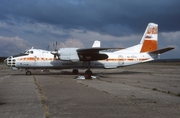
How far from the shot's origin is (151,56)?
84.0 feet

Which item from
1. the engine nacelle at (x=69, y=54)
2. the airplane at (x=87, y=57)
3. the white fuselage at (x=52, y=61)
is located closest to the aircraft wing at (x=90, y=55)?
the airplane at (x=87, y=57)

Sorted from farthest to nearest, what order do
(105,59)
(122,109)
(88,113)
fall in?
(105,59), (122,109), (88,113)

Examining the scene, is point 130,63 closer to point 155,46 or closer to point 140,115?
point 155,46

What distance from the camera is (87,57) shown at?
71.7 ft

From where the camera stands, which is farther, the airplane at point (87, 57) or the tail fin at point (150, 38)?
the tail fin at point (150, 38)

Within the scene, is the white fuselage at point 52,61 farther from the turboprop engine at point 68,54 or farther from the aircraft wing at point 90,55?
the aircraft wing at point 90,55

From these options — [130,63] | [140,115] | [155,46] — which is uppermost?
[155,46]

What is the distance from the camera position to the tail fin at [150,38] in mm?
26125

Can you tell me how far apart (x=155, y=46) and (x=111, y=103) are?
20.6 m

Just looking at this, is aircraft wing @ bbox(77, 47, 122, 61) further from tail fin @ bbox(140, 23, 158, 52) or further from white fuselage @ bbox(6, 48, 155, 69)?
tail fin @ bbox(140, 23, 158, 52)

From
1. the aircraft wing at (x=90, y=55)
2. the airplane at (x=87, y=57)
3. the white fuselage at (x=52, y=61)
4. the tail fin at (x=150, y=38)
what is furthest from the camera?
the tail fin at (x=150, y=38)

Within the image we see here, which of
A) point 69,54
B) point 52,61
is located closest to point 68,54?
point 69,54

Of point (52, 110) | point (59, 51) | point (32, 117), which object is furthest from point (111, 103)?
point (59, 51)

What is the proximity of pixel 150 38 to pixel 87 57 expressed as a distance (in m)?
9.61
